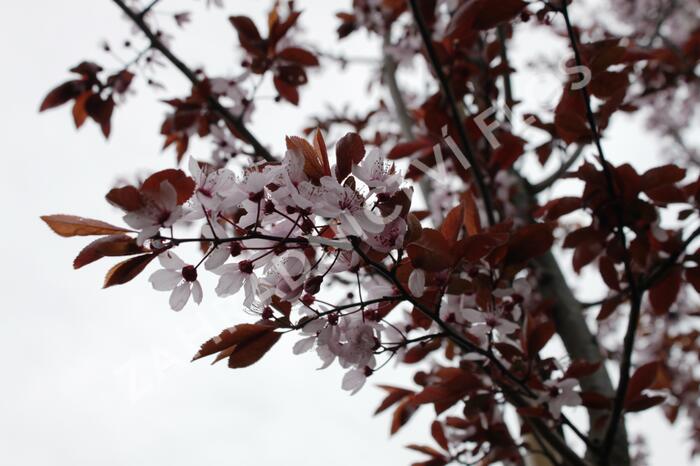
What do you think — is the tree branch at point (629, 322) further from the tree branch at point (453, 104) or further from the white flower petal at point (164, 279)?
the white flower petal at point (164, 279)

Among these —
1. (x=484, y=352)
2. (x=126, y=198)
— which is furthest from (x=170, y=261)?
(x=484, y=352)

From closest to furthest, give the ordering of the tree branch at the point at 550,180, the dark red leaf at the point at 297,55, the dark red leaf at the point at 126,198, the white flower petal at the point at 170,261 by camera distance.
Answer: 1. the dark red leaf at the point at 126,198
2. the white flower petal at the point at 170,261
3. the dark red leaf at the point at 297,55
4. the tree branch at the point at 550,180

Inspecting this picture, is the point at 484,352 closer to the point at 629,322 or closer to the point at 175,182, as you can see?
the point at 629,322

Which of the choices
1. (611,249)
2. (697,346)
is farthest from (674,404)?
(611,249)

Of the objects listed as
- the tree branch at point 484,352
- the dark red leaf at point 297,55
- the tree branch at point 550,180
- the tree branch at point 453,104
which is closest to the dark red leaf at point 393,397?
the tree branch at point 484,352

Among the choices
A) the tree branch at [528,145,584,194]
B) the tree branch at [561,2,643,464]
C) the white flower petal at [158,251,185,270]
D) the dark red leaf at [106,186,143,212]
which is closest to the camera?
the dark red leaf at [106,186,143,212]

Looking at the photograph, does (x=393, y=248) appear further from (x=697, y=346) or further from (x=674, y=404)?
(x=697, y=346)

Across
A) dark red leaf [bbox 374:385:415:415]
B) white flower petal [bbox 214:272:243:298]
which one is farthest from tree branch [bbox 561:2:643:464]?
white flower petal [bbox 214:272:243:298]

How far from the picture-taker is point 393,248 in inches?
26.6

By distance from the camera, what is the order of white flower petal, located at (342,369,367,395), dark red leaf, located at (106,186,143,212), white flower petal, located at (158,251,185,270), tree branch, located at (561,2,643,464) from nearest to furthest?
1. dark red leaf, located at (106,186,143,212)
2. white flower petal, located at (158,251,185,270)
3. white flower petal, located at (342,369,367,395)
4. tree branch, located at (561,2,643,464)

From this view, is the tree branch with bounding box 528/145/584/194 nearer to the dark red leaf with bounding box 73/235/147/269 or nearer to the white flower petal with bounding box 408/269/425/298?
the white flower petal with bounding box 408/269/425/298

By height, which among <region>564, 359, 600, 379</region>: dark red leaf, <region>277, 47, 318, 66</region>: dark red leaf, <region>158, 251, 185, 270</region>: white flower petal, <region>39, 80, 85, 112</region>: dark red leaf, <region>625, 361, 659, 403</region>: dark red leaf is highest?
<region>277, 47, 318, 66</region>: dark red leaf

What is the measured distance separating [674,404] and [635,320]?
1281 millimetres

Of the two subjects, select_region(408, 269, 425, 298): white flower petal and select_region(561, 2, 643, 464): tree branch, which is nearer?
select_region(408, 269, 425, 298): white flower petal
